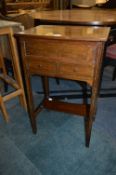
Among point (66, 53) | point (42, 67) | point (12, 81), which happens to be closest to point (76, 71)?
point (66, 53)

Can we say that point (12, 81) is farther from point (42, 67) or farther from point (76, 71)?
point (76, 71)

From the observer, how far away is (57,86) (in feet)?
7.92

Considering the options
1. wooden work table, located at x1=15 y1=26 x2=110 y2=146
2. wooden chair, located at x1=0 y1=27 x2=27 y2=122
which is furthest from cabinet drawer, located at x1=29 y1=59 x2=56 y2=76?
wooden chair, located at x1=0 y1=27 x2=27 y2=122

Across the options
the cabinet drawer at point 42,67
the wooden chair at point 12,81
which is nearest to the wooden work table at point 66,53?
the cabinet drawer at point 42,67

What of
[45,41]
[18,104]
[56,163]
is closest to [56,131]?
[56,163]

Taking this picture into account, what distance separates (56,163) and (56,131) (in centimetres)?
35

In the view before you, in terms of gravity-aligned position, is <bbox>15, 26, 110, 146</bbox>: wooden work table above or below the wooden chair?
above

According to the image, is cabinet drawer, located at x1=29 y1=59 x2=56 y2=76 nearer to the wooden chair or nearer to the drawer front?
the drawer front

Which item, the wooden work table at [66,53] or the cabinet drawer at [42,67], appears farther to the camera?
the cabinet drawer at [42,67]

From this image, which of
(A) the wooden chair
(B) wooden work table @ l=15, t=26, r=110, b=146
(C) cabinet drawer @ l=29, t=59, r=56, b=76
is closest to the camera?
(B) wooden work table @ l=15, t=26, r=110, b=146

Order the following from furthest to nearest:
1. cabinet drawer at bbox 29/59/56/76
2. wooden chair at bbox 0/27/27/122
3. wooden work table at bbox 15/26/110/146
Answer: wooden chair at bbox 0/27/27/122 → cabinet drawer at bbox 29/59/56/76 → wooden work table at bbox 15/26/110/146

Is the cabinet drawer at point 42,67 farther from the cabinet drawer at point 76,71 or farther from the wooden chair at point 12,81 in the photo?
the wooden chair at point 12,81

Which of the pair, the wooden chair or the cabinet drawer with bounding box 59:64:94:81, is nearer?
the cabinet drawer with bounding box 59:64:94:81

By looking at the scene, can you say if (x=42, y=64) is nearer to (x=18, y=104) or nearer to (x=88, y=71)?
(x=88, y=71)
